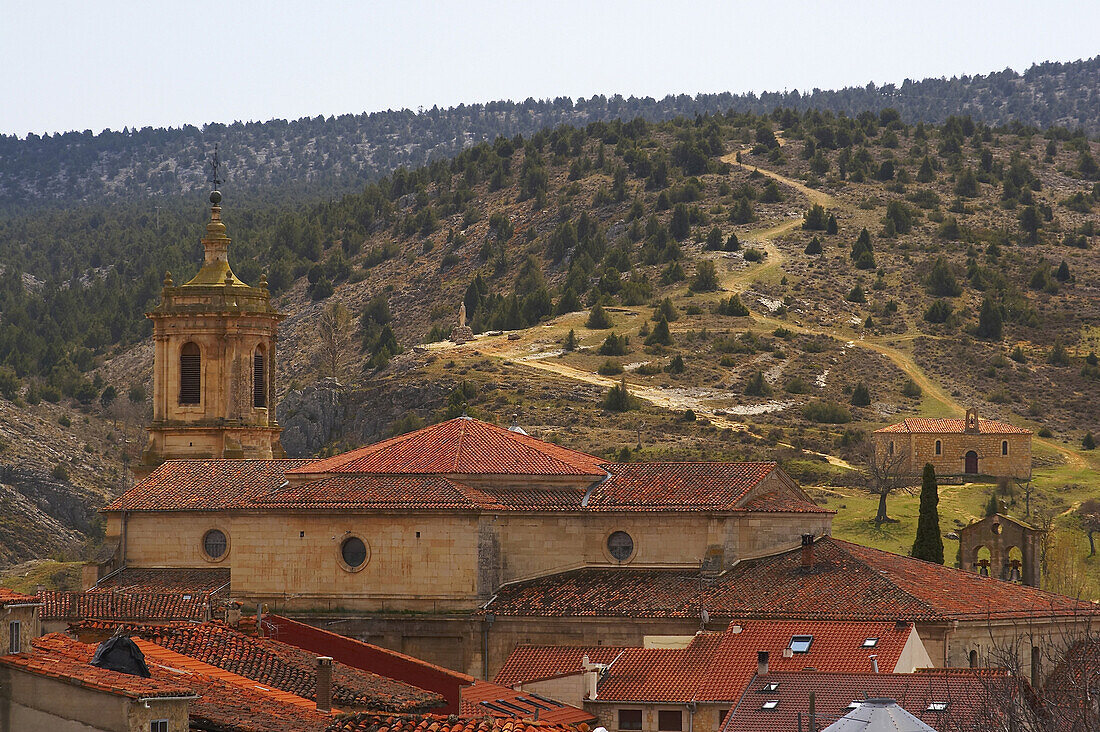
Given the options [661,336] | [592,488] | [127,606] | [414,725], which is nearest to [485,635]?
Answer: [592,488]

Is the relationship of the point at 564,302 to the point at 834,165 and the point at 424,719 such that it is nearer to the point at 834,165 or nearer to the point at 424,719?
the point at 834,165

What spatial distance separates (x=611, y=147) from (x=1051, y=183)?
3611 centimetres

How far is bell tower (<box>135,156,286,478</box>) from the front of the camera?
2365 inches

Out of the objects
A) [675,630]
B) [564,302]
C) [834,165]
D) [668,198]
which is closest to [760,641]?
[675,630]

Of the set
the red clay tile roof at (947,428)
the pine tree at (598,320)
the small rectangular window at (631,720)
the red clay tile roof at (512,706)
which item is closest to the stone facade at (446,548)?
the red clay tile roof at (512,706)

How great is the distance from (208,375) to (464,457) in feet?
40.1

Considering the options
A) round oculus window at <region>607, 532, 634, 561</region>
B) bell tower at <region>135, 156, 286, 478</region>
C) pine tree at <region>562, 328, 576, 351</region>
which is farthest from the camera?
pine tree at <region>562, 328, 576, 351</region>

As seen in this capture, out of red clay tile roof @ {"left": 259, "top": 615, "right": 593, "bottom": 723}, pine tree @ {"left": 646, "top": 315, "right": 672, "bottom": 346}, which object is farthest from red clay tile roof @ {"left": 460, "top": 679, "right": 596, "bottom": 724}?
pine tree @ {"left": 646, "top": 315, "right": 672, "bottom": 346}

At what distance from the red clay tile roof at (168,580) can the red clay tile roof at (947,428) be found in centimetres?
5262

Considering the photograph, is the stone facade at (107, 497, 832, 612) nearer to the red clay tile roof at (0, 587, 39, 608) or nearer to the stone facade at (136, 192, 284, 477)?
the stone facade at (136, 192, 284, 477)

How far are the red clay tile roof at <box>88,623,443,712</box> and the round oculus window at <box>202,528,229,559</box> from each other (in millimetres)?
16856

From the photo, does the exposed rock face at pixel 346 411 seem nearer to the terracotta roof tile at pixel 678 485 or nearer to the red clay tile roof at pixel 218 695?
the terracotta roof tile at pixel 678 485

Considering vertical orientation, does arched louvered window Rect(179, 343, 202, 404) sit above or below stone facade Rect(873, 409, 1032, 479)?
above

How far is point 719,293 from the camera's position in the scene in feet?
424
